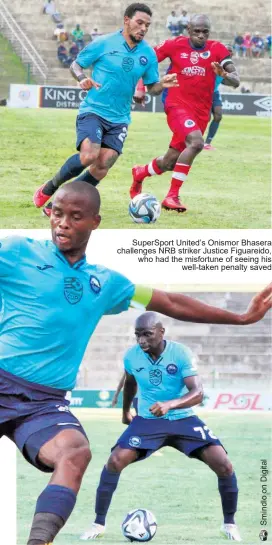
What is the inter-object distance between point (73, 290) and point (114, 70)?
13.3ft

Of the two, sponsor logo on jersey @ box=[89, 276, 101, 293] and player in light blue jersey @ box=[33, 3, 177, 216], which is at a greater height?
player in light blue jersey @ box=[33, 3, 177, 216]

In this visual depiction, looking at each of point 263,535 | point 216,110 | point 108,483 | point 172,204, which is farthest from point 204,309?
point 216,110

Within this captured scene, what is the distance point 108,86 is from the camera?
8508 millimetres

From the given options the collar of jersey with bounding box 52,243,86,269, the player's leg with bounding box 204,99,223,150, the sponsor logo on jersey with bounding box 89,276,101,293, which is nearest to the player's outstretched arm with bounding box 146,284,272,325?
the sponsor logo on jersey with bounding box 89,276,101,293

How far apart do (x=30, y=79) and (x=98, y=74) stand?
9827mm

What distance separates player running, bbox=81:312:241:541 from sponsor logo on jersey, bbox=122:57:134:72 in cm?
217

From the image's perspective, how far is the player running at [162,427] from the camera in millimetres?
7395

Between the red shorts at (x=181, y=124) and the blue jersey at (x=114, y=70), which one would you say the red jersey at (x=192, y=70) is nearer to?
the red shorts at (x=181, y=124)

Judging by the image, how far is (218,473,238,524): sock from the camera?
742 centimetres

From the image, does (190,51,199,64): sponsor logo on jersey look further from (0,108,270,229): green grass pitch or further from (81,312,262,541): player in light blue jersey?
(81,312,262,541): player in light blue jersey

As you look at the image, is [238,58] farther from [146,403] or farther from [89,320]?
[89,320]

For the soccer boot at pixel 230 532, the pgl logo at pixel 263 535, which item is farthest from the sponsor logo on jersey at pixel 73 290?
the pgl logo at pixel 263 535

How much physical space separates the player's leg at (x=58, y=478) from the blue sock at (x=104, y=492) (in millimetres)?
2998

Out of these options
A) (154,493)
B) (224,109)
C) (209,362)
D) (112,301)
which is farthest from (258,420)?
(112,301)
